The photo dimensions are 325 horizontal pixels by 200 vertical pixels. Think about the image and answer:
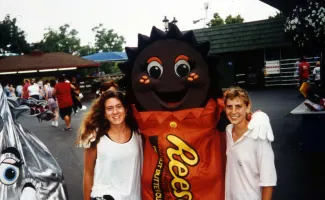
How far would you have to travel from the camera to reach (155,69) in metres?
2.89

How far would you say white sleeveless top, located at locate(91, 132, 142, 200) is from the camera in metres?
2.62

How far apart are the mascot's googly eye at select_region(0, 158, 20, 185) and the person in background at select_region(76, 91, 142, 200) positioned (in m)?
0.49

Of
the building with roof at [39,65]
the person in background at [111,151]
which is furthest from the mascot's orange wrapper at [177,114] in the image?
the building with roof at [39,65]

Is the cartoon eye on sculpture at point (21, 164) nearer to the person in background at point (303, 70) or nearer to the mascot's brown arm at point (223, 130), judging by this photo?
the mascot's brown arm at point (223, 130)

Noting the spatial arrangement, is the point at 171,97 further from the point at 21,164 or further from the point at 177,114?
the point at 21,164

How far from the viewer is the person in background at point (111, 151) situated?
264 cm

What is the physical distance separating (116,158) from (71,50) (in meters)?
47.5

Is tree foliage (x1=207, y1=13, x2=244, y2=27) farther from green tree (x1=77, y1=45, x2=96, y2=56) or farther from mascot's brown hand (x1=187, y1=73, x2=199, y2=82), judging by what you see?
mascot's brown hand (x1=187, y1=73, x2=199, y2=82)

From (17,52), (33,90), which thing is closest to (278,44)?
(33,90)

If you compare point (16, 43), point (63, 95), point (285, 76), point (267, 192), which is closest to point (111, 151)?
point (267, 192)

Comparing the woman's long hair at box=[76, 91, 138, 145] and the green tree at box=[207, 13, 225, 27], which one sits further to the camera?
the green tree at box=[207, 13, 225, 27]

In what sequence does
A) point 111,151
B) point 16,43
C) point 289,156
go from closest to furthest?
point 111,151
point 289,156
point 16,43

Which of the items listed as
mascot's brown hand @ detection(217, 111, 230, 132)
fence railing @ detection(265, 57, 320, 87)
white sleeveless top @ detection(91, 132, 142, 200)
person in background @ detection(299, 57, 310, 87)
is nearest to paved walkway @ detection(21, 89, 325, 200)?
white sleeveless top @ detection(91, 132, 142, 200)

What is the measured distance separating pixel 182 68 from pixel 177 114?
37 centimetres
